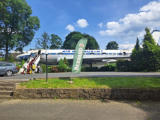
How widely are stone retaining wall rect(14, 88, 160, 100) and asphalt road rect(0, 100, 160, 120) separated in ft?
1.16

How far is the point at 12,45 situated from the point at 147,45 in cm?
2962

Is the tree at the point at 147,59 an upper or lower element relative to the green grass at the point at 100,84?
upper

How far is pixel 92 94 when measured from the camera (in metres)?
5.79

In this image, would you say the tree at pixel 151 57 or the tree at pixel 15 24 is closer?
the tree at pixel 151 57

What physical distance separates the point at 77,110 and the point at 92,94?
4.83 ft

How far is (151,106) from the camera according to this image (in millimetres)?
4887

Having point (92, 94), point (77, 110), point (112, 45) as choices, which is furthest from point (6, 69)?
point (112, 45)

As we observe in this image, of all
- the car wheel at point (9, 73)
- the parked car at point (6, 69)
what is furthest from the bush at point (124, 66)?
the car wheel at point (9, 73)

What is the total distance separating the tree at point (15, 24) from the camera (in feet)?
89.4

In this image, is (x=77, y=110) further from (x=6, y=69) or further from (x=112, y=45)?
(x=112, y=45)

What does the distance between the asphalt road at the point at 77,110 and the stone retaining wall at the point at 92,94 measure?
35 centimetres

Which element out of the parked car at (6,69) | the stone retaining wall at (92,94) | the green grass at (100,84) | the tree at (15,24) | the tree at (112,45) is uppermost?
the tree at (112,45)

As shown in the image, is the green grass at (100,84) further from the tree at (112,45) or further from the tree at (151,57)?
Answer: the tree at (112,45)

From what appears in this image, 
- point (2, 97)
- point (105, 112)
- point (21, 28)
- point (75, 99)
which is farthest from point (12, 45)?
point (105, 112)
